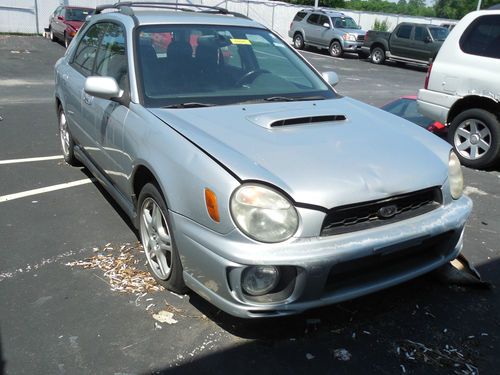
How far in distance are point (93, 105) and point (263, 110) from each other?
164 centimetres

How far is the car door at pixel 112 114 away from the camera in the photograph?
360 cm

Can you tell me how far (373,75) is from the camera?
17.2m

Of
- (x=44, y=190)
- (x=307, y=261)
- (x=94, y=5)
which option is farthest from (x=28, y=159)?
(x=94, y=5)

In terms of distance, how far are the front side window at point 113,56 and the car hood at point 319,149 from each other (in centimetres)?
69

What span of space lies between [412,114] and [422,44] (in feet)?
45.4

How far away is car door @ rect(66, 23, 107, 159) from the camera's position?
4.36 metres

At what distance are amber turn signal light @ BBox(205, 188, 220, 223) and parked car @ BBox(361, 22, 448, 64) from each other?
61.9 feet

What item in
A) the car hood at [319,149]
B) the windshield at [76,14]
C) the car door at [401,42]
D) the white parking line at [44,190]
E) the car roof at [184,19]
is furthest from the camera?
the car door at [401,42]

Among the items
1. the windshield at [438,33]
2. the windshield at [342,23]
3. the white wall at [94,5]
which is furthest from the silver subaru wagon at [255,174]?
the white wall at [94,5]

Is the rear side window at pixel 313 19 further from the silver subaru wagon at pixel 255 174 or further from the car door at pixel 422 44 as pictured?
the silver subaru wagon at pixel 255 174

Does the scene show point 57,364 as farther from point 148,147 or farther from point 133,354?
point 148,147

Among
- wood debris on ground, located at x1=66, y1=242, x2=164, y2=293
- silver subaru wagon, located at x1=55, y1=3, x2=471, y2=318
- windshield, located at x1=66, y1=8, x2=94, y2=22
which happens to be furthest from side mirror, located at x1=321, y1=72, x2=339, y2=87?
windshield, located at x1=66, y1=8, x2=94, y2=22

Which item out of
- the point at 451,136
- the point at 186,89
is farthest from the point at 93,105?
the point at 451,136

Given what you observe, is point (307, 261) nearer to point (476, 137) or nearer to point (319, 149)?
point (319, 149)
